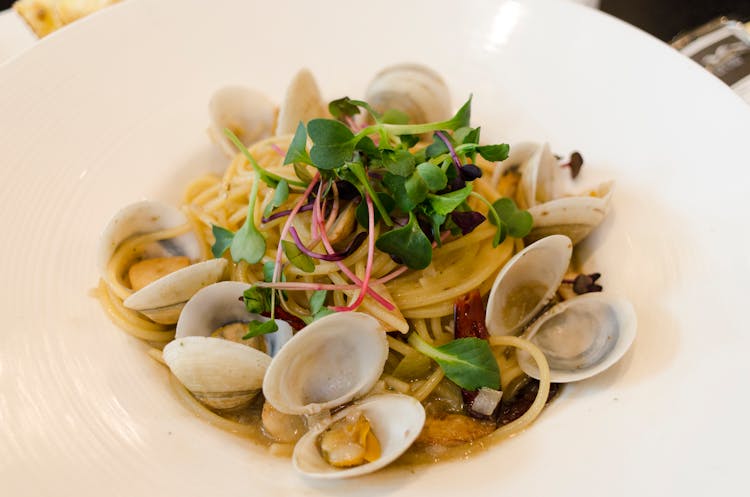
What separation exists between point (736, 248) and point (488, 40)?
1.78 metres

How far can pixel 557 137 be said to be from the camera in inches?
124

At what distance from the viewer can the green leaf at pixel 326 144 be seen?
237 cm

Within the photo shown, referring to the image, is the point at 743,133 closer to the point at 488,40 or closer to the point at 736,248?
the point at 736,248

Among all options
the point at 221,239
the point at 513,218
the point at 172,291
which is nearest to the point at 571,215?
the point at 513,218

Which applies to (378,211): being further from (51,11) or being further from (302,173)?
(51,11)

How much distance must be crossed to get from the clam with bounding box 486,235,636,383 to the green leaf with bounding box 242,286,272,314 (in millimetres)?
919

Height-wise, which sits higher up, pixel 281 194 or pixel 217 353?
pixel 281 194

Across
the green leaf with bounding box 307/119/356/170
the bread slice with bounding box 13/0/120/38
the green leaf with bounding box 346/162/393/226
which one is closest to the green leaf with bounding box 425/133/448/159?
the green leaf with bounding box 346/162/393/226

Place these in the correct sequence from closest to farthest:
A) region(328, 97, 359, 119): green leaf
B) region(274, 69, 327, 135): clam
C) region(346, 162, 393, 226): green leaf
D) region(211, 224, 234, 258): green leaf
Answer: region(346, 162, 393, 226): green leaf → region(211, 224, 234, 258): green leaf → region(328, 97, 359, 119): green leaf → region(274, 69, 327, 135): clam

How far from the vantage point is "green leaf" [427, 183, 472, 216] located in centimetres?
232

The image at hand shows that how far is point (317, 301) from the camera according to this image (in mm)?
2455

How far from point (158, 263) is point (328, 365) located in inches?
39.3

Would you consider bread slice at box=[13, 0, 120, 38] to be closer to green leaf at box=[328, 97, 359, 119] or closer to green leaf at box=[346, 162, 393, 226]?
green leaf at box=[328, 97, 359, 119]

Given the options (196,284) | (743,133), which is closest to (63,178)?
(196,284)
